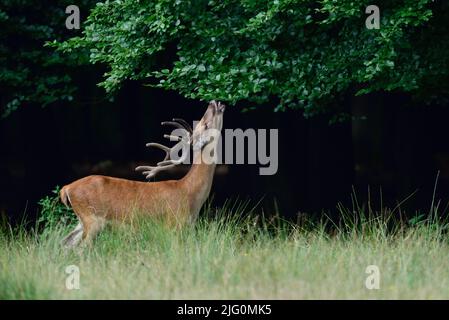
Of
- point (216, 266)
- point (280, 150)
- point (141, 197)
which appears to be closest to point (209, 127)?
point (141, 197)

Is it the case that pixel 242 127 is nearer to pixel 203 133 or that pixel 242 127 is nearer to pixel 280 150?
pixel 280 150

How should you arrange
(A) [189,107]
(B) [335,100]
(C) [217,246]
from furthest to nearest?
(A) [189,107], (B) [335,100], (C) [217,246]

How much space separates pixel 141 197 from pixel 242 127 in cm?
446

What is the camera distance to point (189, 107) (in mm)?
15766

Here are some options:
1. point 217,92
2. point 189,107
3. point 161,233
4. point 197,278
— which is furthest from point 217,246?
point 189,107

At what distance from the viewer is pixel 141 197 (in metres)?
10.8

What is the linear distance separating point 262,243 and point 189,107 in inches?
216

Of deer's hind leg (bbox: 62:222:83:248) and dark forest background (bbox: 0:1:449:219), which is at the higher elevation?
dark forest background (bbox: 0:1:449:219)

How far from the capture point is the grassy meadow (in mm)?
8109

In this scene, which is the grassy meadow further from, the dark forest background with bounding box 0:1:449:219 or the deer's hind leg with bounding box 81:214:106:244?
the dark forest background with bounding box 0:1:449:219

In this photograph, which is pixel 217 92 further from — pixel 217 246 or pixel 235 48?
pixel 217 246

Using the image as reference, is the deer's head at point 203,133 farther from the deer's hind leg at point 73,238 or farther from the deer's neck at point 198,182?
the deer's hind leg at point 73,238

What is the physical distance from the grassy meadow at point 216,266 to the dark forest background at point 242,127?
341cm

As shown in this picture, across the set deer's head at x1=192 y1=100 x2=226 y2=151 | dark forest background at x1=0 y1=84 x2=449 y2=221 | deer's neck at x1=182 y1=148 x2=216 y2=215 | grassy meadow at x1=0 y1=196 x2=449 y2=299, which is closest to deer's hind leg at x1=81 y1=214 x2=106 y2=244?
grassy meadow at x1=0 y1=196 x2=449 y2=299
